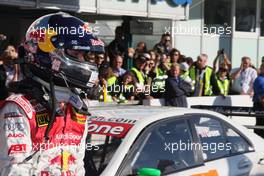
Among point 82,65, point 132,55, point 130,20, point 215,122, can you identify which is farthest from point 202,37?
point 82,65

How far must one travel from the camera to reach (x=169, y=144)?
14.1 feet

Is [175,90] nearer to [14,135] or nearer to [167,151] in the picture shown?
[167,151]

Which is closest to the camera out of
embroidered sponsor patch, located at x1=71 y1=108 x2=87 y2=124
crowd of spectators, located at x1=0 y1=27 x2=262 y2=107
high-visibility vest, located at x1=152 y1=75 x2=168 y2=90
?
embroidered sponsor patch, located at x1=71 y1=108 x2=87 y2=124

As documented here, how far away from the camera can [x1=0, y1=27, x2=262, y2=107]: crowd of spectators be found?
8.05 m

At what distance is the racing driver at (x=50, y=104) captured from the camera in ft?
9.31

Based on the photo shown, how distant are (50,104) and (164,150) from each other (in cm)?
148

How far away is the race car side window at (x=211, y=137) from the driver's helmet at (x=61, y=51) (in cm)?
165

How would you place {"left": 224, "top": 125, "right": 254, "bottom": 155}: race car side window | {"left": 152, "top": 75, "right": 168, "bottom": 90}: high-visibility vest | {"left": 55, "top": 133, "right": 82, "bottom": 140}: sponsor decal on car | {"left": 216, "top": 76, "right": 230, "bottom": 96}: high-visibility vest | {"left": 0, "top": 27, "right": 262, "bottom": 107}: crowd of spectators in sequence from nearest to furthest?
{"left": 55, "top": 133, "right": 82, "bottom": 140}: sponsor decal on car, {"left": 224, "top": 125, "right": 254, "bottom": 155}: race car side window, {"left": 0, "top": 27, "right": 262, "bottom": 107}: crowd of spectators, {"left": 152, "top": 75, "right": 168, "bottom": 90}: high-visibility vest, {"left": 216, "top": 76, "right": 230, "bottom": 96}: high-visibility vest

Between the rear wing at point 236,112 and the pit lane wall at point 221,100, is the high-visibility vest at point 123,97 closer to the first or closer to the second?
the pit lane wall at point 221,100

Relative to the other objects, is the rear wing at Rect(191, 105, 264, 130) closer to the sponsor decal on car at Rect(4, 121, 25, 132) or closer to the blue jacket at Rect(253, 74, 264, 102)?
the blue jacket at Rect(253, 74, 264, 102)

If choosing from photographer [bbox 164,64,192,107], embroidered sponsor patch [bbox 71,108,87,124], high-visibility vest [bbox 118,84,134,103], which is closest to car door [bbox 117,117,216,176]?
embroidered sponsor patch [bbox 71,108,87,124]

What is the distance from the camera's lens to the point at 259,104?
9.71 meters

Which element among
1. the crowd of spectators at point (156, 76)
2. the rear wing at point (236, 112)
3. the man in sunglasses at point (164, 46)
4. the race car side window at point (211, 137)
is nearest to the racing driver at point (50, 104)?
the race car side window at point (211, 137)

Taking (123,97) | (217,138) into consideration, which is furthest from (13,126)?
(123,97)
